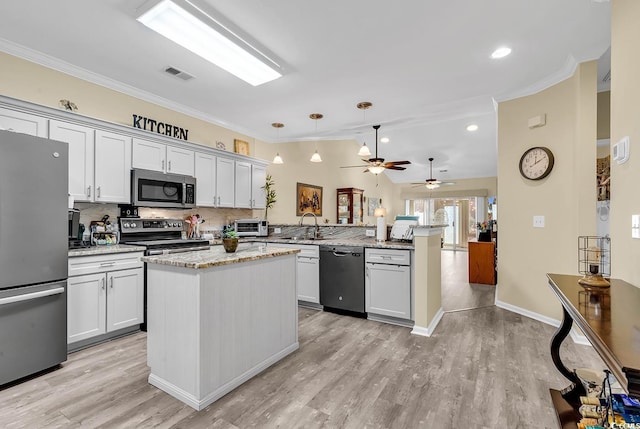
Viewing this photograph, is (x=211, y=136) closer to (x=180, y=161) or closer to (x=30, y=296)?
(x=180, y=161)

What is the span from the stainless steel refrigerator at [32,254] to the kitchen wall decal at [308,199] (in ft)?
14.3

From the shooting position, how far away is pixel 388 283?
3385 mm

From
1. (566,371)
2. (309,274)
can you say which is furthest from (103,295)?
(566,371)

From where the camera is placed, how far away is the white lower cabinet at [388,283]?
3.27m

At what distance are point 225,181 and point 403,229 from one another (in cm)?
274

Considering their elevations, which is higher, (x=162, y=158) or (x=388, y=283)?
(x=162, y=158)

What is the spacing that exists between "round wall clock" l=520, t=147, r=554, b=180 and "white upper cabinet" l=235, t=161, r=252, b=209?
13.0ft

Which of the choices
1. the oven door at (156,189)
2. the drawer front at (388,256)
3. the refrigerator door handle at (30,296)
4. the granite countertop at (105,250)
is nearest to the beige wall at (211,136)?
the oven door at (156,189)

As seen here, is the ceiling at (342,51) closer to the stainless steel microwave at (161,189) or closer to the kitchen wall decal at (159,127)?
the kitchen wall decal at (159,127)

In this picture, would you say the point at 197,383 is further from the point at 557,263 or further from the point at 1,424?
the point at 557,263

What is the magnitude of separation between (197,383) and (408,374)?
1.56 metres

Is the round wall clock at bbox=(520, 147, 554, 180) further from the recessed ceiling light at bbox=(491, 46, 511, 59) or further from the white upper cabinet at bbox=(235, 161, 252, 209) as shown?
the white upper cabinet at bbox=(235, 161, 252, 209)

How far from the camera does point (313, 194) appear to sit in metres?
6.92

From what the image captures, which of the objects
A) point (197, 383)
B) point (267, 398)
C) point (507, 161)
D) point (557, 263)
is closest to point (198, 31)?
point (197, 383)
